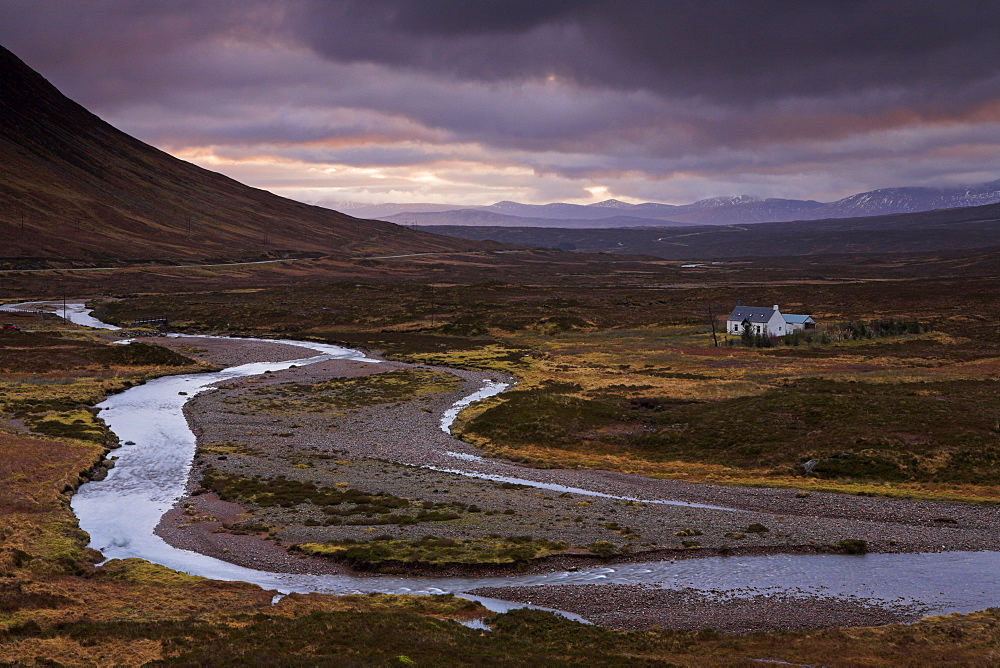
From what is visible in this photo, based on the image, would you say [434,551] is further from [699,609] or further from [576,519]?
[699,609]

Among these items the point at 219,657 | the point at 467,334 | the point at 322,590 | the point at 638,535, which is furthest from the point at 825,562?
the point at 467,334

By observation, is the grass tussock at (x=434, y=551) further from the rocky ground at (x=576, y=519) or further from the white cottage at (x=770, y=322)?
the white cottage at (x=770, y=322)

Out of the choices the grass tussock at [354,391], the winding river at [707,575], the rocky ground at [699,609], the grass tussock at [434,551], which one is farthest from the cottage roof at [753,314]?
the rocky ground at [699,609]

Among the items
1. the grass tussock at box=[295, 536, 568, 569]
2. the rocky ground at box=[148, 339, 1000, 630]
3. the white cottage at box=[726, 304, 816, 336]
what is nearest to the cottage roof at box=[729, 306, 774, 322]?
the white cottage at box=[726, 304, 816, 336]

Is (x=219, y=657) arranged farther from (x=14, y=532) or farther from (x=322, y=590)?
(x=14, y=532)

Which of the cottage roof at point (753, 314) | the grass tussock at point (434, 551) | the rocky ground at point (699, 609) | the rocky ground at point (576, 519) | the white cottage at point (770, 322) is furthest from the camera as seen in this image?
the cottage roof at point (753, 314)

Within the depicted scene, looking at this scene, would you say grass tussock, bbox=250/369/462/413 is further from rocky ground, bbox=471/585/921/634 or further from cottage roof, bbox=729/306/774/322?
cottage roof, bbox=729/306/774/322
